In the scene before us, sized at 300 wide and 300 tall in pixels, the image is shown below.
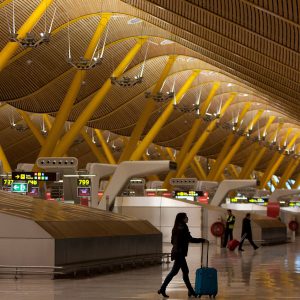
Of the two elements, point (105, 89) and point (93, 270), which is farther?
point (105, 89)

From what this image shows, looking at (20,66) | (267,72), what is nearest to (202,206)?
(267,72)

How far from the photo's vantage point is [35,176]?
4428 centimetres

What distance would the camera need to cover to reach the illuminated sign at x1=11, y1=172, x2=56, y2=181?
43.3 meters

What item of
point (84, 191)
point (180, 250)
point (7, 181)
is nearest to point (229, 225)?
point (84, 191)

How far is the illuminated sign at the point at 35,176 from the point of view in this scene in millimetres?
43281

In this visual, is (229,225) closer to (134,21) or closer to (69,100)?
(69,100)

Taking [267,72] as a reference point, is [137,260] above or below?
below

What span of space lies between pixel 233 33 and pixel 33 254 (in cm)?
1536

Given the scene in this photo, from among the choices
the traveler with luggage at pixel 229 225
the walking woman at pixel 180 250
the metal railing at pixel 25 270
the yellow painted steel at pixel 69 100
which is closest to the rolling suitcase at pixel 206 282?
the walking woman at pixel 180 250

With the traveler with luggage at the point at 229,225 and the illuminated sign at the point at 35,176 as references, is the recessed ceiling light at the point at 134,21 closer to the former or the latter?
the illuminated sign at the point at 35,176

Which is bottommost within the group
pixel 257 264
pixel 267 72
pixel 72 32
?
pixel 257 264

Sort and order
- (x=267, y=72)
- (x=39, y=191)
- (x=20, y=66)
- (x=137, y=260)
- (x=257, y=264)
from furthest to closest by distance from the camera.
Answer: (x=20, y=66) → (x=39, y=191) → (x=267, y=72) → (x=257, y=264) → (x=137, y=260)

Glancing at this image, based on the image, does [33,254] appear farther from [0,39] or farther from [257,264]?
[0,39]

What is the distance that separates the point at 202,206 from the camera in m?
42.8
